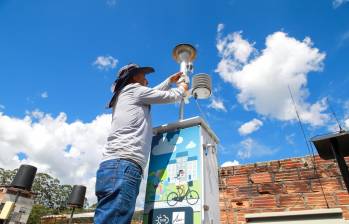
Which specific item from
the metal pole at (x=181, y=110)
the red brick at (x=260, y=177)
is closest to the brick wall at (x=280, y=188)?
the red brick at (x=260, y=177)

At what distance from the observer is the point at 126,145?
147 cm

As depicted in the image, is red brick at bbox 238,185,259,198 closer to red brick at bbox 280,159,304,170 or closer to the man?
red brick at bbox 280,159,304,170

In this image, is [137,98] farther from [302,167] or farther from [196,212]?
[302,167]

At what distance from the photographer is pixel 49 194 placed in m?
20.3

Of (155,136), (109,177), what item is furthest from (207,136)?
(109,177)

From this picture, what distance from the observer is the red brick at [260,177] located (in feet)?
9.11

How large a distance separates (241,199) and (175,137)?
1.47m

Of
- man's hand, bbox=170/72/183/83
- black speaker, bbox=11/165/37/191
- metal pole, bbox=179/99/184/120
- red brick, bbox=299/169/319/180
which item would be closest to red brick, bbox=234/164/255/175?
red brick, bbox=299/169/319/180

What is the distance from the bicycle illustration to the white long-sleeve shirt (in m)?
0.24

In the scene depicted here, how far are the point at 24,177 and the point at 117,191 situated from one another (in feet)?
7.73

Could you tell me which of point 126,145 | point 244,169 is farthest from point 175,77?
point 244,169

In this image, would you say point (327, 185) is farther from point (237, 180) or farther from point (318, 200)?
point (237, 180)

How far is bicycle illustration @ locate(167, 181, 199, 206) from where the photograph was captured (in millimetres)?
1418

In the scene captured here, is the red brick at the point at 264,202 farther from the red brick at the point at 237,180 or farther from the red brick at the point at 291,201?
the red brick at the point at 237,180
